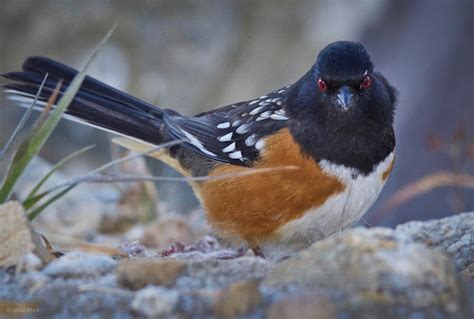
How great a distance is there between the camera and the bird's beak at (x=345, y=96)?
345cm

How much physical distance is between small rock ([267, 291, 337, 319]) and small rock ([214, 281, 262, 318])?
0.08m

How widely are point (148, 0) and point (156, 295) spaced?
21.3ft

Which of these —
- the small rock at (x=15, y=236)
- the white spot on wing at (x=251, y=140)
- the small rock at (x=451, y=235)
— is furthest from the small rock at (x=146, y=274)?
the white spot on wing at (x=251, y=140)

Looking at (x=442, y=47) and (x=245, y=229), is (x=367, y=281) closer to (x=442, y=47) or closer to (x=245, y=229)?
(x=245, y=229)

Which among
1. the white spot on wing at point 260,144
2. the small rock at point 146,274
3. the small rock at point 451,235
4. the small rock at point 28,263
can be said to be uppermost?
the small rock at point 451,235

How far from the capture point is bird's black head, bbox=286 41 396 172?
3.45m

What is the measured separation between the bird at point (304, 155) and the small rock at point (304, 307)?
1.16 meters

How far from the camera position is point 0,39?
8258 millimetres

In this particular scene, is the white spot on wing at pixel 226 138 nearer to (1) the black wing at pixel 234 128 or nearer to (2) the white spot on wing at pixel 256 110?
(1) the black wing at pixel 234 128

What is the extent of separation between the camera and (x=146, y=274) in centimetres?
236

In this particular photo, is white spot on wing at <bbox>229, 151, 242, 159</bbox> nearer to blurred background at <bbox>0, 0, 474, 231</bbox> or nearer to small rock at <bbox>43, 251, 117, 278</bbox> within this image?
small rock at <bbox>43, 251, 117, 278</bbox>

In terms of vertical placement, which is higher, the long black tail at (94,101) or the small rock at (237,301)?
the small rock at (237,301)

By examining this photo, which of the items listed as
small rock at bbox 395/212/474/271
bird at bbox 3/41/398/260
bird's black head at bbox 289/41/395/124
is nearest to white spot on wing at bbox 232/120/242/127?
bird at bbox 3/41/398/260

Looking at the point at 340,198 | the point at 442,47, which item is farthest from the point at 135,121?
the point at 442,47
